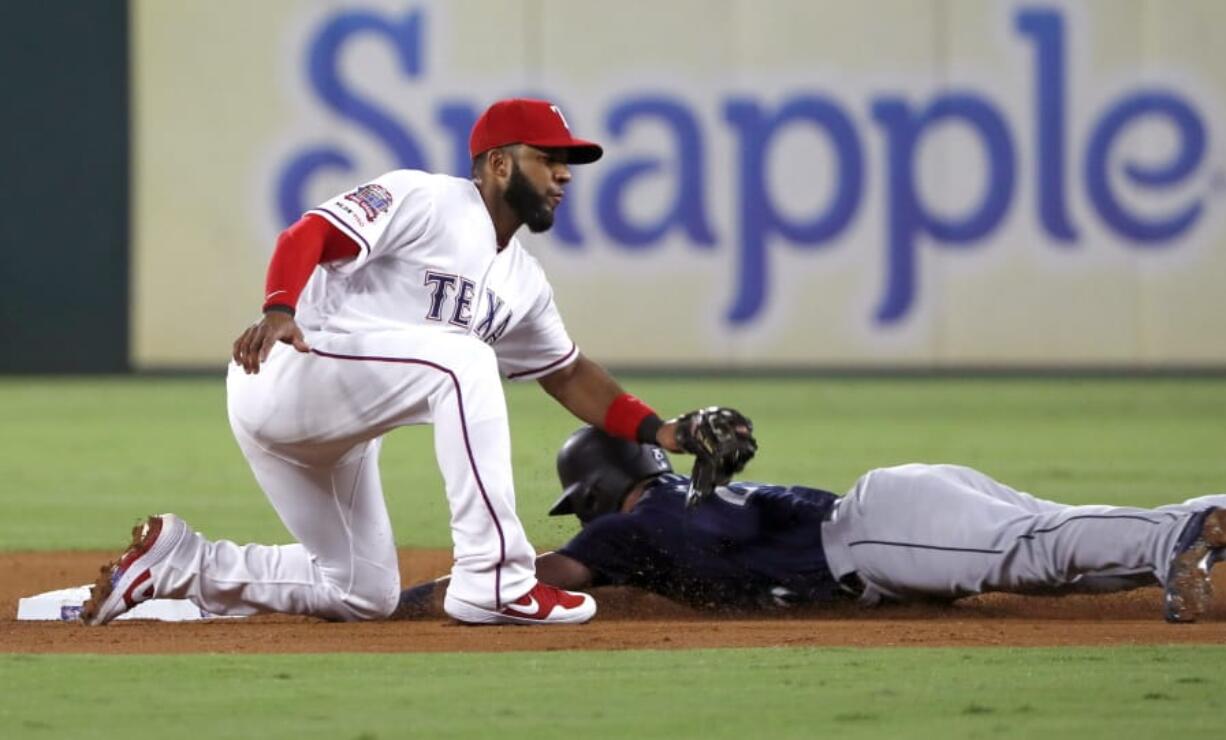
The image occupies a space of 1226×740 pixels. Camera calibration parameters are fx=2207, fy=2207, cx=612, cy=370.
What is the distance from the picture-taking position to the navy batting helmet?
217 inches

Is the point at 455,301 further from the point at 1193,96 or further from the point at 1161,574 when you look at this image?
the point at 1193,96

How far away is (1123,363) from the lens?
1577 cm

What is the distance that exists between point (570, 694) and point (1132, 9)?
41.1ft

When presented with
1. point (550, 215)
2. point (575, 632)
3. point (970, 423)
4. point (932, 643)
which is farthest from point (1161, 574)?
point (970, 423)

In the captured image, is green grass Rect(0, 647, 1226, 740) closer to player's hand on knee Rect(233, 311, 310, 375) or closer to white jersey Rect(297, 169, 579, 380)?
player's hand on knee Rect(233, 311, 310, 375)

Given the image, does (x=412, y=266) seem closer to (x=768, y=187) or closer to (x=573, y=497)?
(x=573, y=497)

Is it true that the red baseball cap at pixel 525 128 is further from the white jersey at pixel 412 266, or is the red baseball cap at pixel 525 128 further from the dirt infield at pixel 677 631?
the dirt infield at pixel 677 631

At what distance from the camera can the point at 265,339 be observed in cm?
467

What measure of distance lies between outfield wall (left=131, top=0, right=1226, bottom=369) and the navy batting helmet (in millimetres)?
9831

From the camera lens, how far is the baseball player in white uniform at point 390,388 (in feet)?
15.8

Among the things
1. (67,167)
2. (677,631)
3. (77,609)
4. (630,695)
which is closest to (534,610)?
(677,631)

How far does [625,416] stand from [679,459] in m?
5.03

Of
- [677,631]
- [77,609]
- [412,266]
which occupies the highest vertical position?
[412,266]

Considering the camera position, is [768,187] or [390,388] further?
[768,187]
